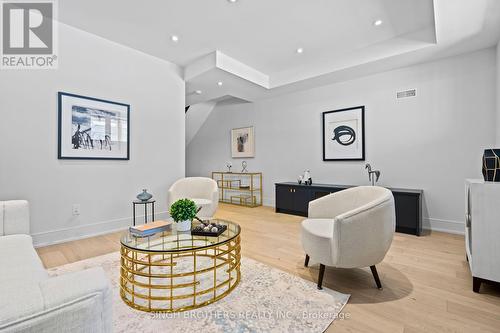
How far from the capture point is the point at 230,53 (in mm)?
3816

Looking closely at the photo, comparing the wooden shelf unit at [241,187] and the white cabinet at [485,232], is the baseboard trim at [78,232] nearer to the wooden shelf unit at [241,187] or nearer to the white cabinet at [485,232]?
the wooden shelf unit at [241,187]

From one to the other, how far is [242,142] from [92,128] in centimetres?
333

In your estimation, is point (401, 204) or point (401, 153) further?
point (401, 153)

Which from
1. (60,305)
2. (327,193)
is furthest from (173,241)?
(327,193)

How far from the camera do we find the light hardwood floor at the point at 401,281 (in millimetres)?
1508

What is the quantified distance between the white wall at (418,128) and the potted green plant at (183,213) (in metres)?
3.25

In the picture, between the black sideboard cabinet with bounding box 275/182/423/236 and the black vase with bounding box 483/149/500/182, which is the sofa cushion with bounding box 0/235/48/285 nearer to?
the black vase with bounding box 483/149/500/182

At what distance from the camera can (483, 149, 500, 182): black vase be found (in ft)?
5.78

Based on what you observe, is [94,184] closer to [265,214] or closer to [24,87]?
[24,87]

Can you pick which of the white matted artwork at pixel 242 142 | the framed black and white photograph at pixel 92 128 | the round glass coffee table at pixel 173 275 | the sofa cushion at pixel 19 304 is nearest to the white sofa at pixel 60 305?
the sofa cushion at pixel 19 304

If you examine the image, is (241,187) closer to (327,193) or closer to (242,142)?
(242,142)

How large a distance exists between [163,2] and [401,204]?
3950 millimetres

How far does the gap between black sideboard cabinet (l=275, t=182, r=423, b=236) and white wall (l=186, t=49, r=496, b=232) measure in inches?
15.7

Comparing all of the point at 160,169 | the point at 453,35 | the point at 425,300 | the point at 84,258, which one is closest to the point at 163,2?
the point at 160,169
